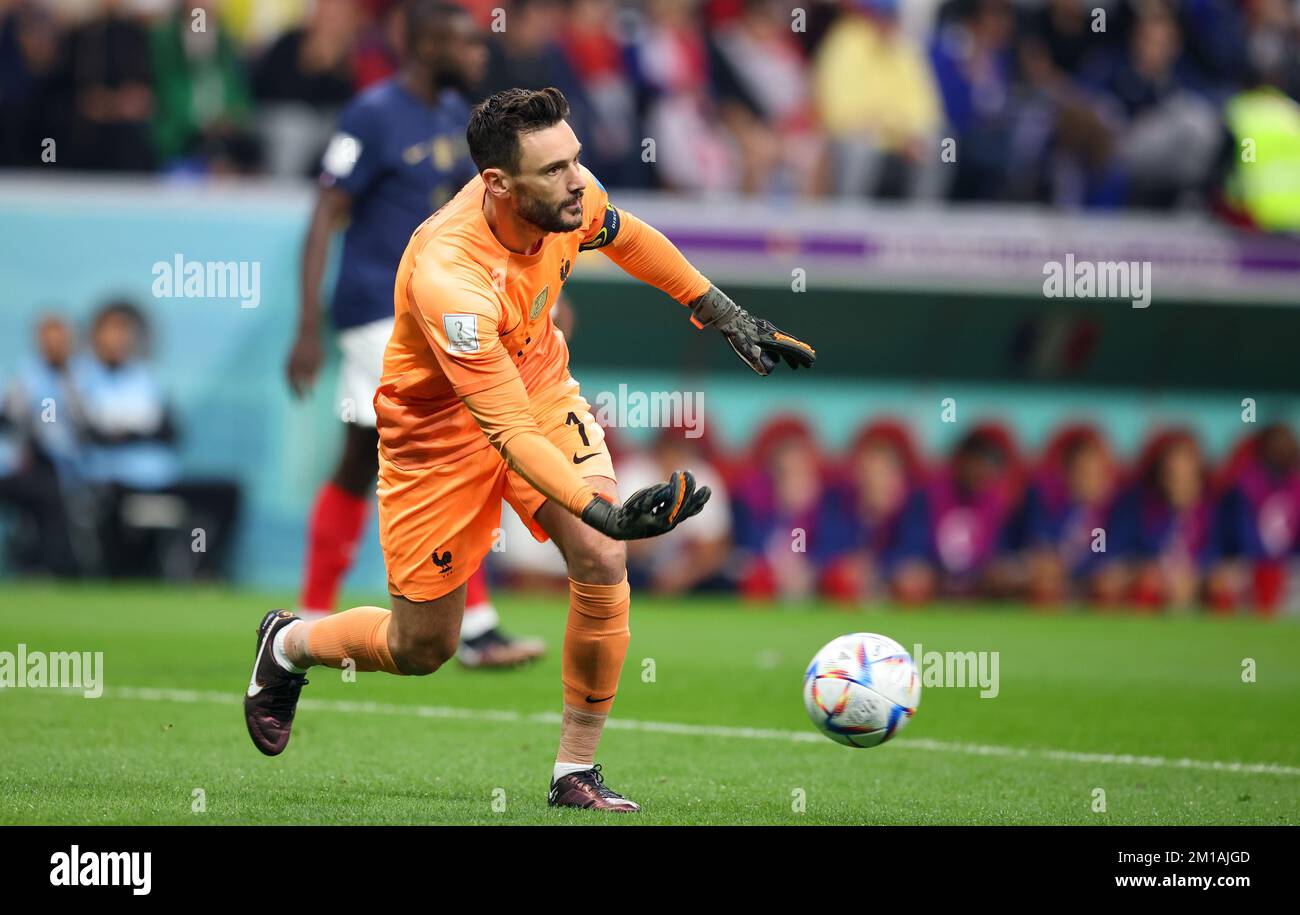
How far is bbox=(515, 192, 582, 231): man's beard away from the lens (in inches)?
209

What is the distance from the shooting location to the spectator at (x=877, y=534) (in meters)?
14.5

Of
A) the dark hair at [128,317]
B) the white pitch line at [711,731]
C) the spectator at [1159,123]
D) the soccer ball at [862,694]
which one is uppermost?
the spectator at [1159,123]

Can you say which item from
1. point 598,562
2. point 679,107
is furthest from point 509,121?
point 679,107

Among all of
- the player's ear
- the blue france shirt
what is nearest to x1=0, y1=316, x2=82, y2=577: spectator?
the blue france shirt

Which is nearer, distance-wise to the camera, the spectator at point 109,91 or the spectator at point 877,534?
the spectator at point 109,91

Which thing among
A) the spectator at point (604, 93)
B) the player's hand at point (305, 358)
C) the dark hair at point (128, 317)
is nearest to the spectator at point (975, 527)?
the spectator at point (604, 93)

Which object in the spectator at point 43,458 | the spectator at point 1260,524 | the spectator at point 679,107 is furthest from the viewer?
the spectator at point 679,107

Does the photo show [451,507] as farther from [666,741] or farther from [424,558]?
[666,741]

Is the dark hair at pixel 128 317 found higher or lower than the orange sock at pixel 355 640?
higher

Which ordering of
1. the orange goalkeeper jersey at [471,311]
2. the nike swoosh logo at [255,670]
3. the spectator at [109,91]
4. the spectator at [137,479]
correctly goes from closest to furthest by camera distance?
the orange goalkeeper jersey at [471,311] → the nike swoosh logo at [255,670] → the spectator at [137,479] → the spectator at [109,91]

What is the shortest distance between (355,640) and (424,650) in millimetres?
248

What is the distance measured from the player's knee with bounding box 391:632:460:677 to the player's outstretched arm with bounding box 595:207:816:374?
1.30 metres

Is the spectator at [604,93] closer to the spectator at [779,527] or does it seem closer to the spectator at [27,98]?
the spectator at [779,527]

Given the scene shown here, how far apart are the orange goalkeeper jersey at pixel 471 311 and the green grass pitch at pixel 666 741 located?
1.18 m
